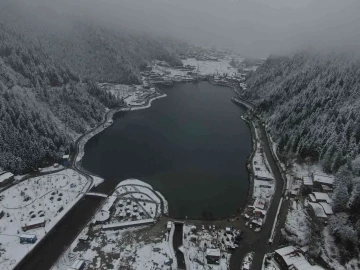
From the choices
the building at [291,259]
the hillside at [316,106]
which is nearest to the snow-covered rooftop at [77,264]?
the building at [291,259]

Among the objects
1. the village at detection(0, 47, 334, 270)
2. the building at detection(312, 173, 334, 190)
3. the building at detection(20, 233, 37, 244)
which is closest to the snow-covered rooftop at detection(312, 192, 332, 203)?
the village at detection(0, 47, 334, 270)

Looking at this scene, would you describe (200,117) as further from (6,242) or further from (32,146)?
(6,242)

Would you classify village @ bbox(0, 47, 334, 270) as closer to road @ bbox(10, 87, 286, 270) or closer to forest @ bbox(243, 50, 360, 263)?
road @ bbox(10, 87, 286, 270)

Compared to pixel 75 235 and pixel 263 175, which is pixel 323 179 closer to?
pixel 263 175

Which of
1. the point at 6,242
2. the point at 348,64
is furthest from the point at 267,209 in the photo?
the point at 348,64

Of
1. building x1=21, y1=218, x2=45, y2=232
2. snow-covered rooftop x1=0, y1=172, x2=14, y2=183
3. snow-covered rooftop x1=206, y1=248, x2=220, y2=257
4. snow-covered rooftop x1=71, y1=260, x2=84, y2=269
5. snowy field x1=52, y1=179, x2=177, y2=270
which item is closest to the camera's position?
snow-covered rooftop x1=71, y1=260, x2=84, y2=269
